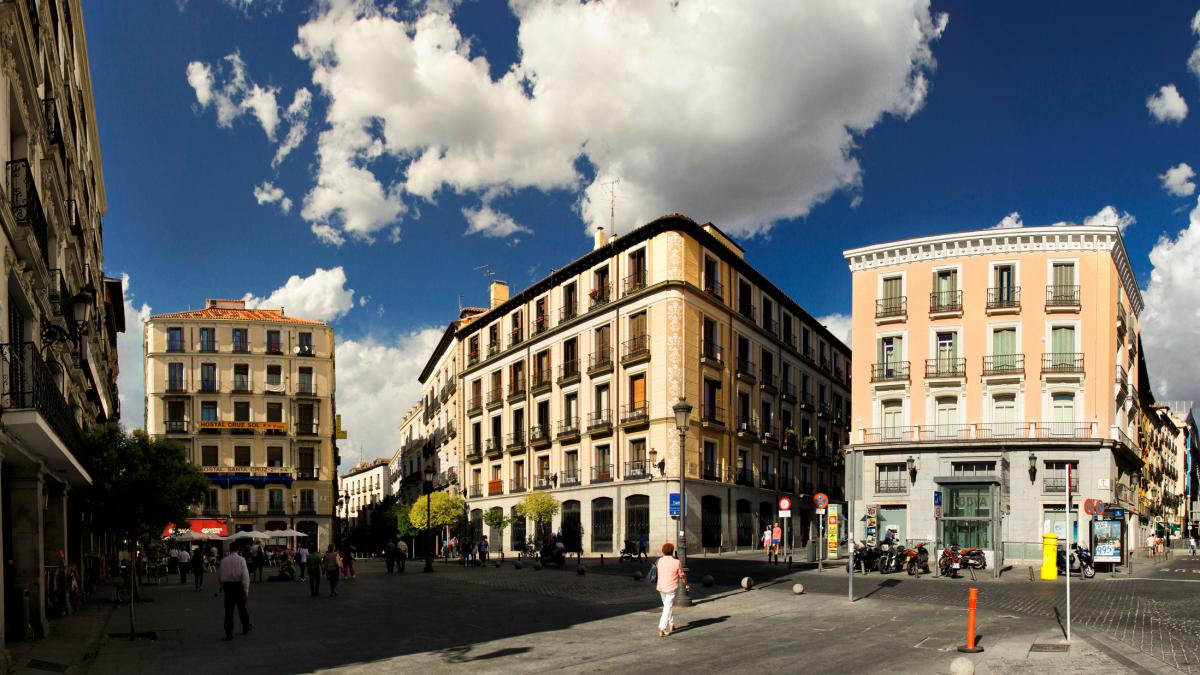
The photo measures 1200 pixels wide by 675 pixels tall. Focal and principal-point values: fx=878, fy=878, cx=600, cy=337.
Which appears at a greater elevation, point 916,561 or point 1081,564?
point 916,561

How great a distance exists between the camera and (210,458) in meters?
66.4

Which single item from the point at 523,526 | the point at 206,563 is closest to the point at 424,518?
the point at 523,526

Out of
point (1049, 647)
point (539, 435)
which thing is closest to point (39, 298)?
point (1049, 647)

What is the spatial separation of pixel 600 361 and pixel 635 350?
118 inches

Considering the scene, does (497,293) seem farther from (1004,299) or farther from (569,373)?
(1004,299)

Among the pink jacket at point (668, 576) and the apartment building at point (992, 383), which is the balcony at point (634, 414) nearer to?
the apartment building at point (992, 383)

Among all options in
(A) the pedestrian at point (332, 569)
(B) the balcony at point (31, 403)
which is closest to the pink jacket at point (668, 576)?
(B) the balcony at point (31, 403)

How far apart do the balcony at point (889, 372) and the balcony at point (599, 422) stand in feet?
44.1

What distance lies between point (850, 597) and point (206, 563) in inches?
1614

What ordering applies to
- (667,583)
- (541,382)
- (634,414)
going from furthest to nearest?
(541,382) → (634,414) → (667,583)

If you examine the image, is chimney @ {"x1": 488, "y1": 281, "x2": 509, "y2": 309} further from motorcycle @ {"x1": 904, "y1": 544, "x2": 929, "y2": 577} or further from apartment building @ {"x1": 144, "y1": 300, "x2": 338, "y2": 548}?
motorcycle @ {"x1": 904, "y1": 544, "x2": 929, "y2": 577}

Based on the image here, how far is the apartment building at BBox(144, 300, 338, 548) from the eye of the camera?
66.3 m

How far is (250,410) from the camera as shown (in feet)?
223

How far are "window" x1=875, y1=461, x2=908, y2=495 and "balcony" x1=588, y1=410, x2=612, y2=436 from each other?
1350cm
